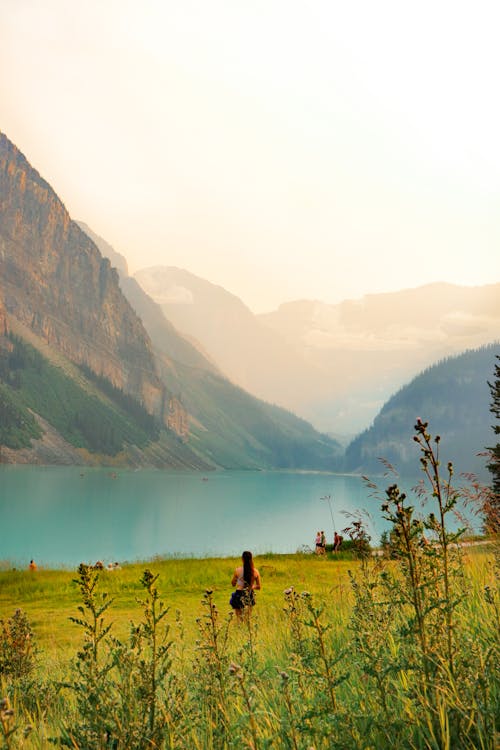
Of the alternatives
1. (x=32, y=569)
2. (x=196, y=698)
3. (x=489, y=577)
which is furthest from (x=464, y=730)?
(x=32, y=569)

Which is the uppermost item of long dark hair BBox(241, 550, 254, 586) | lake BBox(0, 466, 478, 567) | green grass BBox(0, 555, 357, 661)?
long dark hair BBox(241, 550, 254, 586)

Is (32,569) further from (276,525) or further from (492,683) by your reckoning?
(276,525)

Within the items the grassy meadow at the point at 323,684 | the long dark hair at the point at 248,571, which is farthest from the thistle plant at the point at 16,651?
the long dark hair at the point at 248,571

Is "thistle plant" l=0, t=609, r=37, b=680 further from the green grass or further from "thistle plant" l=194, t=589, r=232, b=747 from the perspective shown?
the green grass

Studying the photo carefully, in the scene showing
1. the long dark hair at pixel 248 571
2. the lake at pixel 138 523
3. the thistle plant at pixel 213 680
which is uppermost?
the thistle plant at pixel 213 680

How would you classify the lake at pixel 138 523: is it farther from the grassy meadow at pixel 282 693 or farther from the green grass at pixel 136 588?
the grassy meadow at pixel 282 693

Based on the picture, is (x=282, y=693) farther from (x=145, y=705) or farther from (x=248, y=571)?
(x=248, y=571)

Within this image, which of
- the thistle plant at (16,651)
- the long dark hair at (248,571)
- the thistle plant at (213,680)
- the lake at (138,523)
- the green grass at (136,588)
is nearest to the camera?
the thistle plant at (213,680)

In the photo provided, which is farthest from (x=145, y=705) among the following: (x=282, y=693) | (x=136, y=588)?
(x=136, y=588)

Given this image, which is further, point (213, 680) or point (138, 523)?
point (138, 523)

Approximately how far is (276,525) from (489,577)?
95772 millimetres

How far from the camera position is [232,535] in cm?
8669

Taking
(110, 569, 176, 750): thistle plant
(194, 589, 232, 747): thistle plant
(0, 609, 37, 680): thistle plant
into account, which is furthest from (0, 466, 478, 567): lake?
(110, 569, 176, 750): thistle plant

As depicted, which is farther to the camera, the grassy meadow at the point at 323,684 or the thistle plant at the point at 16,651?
the thistle plant at the point at 16,651
